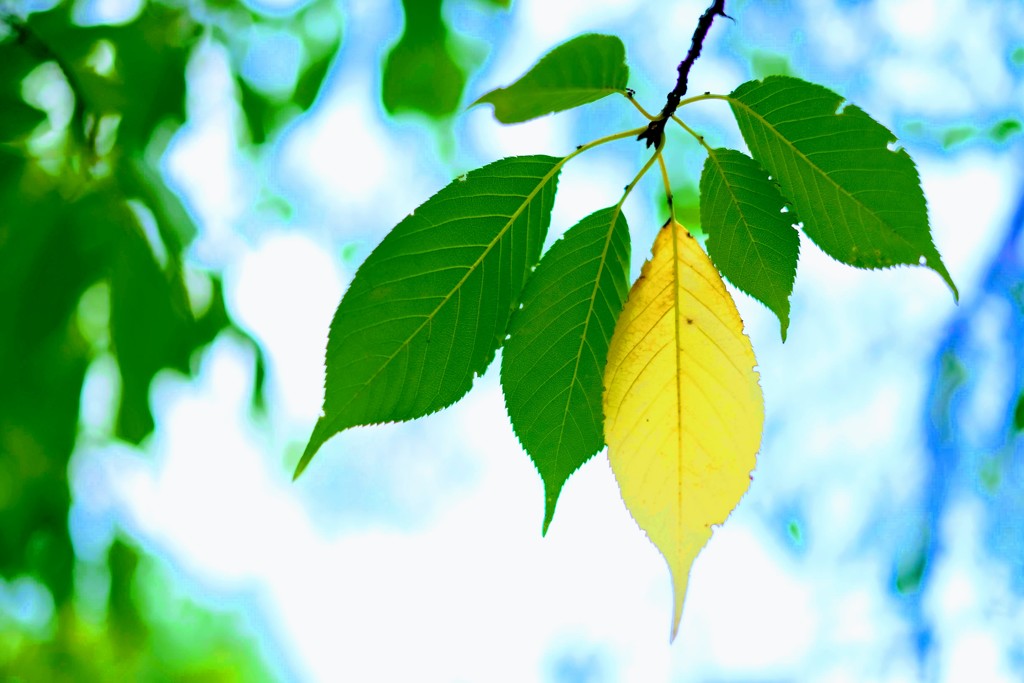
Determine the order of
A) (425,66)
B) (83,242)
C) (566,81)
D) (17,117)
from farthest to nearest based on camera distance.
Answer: (425,66)
(83,242)
(17,117)
(566,81)

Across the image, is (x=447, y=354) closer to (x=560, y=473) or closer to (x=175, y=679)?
(x=560, y=473)

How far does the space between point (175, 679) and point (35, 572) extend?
1.39 metres

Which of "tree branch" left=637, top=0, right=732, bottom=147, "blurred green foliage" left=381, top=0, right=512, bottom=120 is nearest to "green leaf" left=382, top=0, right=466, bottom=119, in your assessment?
"blurred green foliage" left=381, top=0, right=512, bottom=120

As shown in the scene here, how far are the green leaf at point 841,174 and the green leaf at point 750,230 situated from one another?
0.02 metres

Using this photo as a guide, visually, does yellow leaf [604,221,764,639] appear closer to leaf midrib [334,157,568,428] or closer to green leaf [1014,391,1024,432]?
leaf midrib [334,157,568,428]

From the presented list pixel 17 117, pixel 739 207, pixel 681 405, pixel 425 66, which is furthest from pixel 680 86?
pixel 425 66

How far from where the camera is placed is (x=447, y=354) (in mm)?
454

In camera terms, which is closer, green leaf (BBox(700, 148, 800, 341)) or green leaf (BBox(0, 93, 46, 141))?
green leaf (BBox(700, 148, 800, 341))

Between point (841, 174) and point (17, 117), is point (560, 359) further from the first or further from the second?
point (17, 117)

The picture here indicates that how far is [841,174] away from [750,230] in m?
0.06

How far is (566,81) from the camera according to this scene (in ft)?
1.33

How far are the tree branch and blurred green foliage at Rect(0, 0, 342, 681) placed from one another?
91cm

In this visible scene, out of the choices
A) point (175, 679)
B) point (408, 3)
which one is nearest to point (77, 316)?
point (408, 3)

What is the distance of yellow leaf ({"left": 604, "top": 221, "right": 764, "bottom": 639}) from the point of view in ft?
1.27
